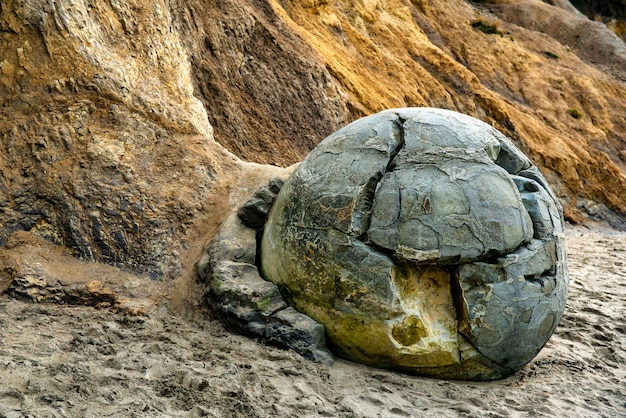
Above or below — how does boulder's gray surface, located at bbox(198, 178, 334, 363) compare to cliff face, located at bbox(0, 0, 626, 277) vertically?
below

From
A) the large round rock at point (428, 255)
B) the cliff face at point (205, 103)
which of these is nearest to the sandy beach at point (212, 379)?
the large round rock at point (428, 255)

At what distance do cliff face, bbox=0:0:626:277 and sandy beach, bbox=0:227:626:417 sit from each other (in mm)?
743

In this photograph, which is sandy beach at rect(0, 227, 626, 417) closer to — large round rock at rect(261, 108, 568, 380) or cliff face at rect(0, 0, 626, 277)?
large round rock at rect(261, 108, 568, 380)

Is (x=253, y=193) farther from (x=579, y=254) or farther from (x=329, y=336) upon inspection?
(x=579, y=254)

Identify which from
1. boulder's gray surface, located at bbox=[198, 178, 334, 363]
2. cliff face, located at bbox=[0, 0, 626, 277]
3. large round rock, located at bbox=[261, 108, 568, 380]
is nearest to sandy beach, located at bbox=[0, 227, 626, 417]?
boulder's gray surface, located at bbox=[198, 178, 334, 363]

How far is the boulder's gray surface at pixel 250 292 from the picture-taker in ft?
13.5

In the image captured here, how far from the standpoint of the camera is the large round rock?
3.91 meters

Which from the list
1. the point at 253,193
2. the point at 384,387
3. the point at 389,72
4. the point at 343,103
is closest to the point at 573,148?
the point at 389,72

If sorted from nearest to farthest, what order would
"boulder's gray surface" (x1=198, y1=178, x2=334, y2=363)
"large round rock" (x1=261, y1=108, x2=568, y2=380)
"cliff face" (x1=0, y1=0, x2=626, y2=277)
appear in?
"large round rock" (x1=261, y1=108, x2=568, y2=380)
"boulder's gray surface" (x1=198, y1=178, x2=334, y2=363)
"cliff face" (x1=0, y1=0, x2=626, y2=277)

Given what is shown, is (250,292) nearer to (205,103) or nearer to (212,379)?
(212,379)

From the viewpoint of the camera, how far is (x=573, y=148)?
12.2 m

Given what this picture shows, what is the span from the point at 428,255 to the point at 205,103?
3.95 metres

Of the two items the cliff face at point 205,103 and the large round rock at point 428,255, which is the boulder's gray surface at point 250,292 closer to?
the large round rock at point 428,255

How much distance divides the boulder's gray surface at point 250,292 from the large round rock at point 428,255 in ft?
0.38
